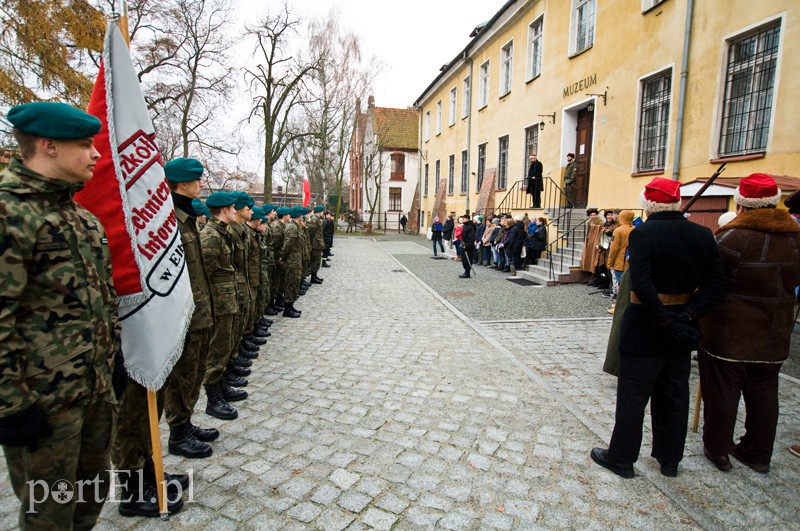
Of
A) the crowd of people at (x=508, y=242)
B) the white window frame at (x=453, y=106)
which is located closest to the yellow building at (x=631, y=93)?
the crowd of people at (x=508, y=242)

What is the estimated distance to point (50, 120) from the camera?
1.86 m

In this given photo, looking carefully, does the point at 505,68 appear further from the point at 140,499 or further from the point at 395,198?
the point at 395,198

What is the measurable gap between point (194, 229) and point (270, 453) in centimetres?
176

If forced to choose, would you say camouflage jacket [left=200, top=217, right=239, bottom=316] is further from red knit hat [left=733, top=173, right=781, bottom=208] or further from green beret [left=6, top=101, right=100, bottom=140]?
red knit hat [left=733, top=173, right=781, bottom=208]

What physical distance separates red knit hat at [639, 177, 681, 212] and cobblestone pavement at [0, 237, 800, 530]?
6.10 feet

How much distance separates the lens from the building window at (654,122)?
10.2m

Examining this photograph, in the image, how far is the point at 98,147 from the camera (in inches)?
95.6

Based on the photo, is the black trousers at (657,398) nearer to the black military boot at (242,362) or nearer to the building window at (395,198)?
the black military boot at (242,362)

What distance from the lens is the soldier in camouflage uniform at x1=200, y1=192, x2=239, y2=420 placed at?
12.9ft

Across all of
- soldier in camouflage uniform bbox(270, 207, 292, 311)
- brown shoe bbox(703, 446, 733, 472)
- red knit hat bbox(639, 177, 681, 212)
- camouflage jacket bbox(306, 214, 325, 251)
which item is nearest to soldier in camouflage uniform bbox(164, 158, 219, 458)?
red knit hat bbox(639, 177, 681, 212)

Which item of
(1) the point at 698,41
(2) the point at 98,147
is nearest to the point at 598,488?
(2) the point at 98,147

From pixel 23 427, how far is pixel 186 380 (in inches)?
60.2

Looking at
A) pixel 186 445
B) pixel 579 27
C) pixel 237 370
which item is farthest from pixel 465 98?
pixel 186 445

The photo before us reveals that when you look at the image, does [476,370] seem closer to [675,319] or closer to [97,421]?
[675,319]
